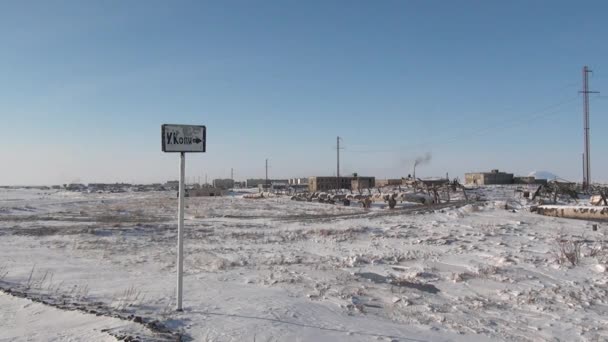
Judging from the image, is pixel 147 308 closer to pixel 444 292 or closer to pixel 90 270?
pixel 90 270

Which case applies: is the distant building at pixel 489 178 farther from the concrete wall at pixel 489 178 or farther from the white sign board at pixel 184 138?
the white sign board at pixel 184 138

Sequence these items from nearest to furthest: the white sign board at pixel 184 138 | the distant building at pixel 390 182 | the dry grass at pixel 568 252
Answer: the white sign board at pixel 184 138
the dry grass at pixel 568 252
the distant building at pixel 390 182

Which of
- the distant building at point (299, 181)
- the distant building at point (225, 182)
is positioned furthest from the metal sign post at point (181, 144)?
the distant building at point (299, 181)

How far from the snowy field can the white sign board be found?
90.7 inches

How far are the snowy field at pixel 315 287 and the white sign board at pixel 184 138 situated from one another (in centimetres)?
230

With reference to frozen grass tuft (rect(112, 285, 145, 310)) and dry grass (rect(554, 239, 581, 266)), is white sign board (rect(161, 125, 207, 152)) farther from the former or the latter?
dry grass (rect(554, 239, 581, 266))

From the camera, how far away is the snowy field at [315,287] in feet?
21.2

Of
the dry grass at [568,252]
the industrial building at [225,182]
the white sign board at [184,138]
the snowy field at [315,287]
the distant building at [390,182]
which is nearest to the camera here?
the snowy field at [315,287]

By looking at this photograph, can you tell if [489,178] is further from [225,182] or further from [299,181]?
[225,182]

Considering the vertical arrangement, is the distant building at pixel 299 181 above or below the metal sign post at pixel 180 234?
above

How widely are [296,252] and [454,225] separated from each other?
849 centimetres

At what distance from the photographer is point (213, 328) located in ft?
20.3

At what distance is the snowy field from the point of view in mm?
6461

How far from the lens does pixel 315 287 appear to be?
31.6 ft
